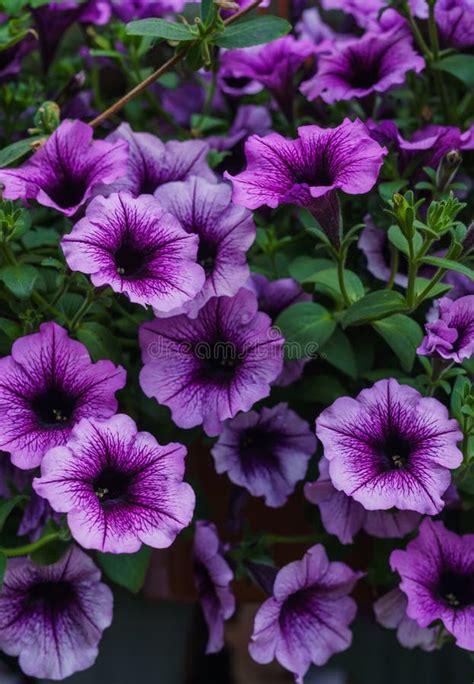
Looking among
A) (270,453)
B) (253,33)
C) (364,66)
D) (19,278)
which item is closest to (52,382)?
(19,278)

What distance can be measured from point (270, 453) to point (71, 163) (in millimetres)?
255

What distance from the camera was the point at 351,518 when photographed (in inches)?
26.0

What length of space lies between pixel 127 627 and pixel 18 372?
338 mm

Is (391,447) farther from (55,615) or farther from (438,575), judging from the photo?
(55,615)

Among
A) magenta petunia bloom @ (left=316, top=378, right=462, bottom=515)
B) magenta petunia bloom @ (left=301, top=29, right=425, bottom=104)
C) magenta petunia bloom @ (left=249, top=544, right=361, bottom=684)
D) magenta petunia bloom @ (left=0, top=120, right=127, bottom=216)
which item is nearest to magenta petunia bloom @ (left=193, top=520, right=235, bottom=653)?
magenta petunia bloom @ (left=249, top=544, right=361, bottom=684)

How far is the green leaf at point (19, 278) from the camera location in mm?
607

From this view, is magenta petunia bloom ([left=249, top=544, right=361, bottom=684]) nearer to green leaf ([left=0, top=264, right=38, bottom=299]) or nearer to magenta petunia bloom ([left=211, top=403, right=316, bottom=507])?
magenta petunia bloom ([left=211, top=403, right=316, bottom=507])

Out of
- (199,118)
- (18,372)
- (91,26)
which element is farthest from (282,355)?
(91,26)

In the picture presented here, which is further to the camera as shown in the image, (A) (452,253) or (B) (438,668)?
(B) (438,668)

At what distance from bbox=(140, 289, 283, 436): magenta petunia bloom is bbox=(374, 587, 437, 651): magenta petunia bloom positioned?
0.61 feet

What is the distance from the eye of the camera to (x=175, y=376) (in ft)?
2.12

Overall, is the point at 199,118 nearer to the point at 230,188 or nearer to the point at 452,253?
the point at 230,188

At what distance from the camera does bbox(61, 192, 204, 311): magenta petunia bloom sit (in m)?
0.58

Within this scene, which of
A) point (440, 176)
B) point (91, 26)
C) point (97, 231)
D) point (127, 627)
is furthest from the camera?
point (91, 26)
